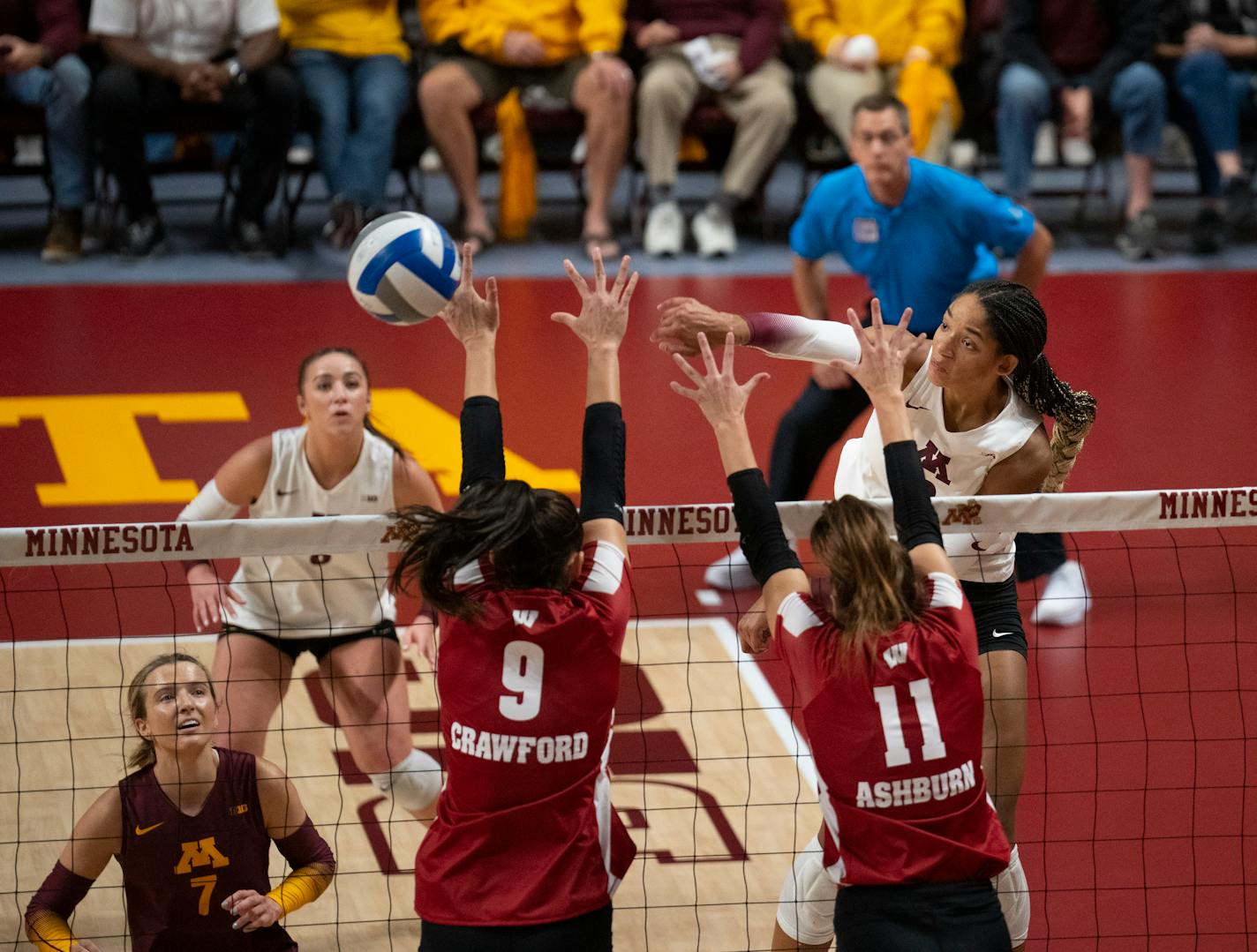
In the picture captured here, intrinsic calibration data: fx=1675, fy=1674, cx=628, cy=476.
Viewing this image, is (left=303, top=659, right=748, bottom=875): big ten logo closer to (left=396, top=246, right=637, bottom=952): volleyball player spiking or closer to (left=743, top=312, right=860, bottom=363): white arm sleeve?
(left=743, top=312, right=860, bottom=363): white arm sleeve

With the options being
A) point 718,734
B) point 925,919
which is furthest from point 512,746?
point 718,734

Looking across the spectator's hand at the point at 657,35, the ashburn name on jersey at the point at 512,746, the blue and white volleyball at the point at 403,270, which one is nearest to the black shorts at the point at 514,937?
the ashburn name on jersey at the point at 512,746

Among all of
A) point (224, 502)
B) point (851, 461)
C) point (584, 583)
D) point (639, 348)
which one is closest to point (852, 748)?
point (584, 583)

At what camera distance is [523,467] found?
7.63m

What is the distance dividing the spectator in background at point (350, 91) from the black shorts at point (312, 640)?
6563 millimetres

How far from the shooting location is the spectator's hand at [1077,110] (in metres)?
11.3

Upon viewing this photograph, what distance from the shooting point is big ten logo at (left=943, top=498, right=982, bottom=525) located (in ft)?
12.5

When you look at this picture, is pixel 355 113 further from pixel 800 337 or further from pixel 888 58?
pixel 800 337

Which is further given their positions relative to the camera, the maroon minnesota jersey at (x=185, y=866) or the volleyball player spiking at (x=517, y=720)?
the maroon minnesota jersey at (x=185, y=866)

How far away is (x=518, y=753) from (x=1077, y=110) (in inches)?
369

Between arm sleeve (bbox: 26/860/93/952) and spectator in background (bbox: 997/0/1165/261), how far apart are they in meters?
9.13

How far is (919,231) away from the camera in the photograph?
6383 mm

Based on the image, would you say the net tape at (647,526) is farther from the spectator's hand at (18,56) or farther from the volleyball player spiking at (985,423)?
the spectator's hand at (18,56)

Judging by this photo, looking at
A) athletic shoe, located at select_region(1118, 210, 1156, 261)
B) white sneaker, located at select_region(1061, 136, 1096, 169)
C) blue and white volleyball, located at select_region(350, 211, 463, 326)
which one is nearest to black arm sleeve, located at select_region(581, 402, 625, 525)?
blue and white volleyball, located at select_region(350, 211, 463, 326)
